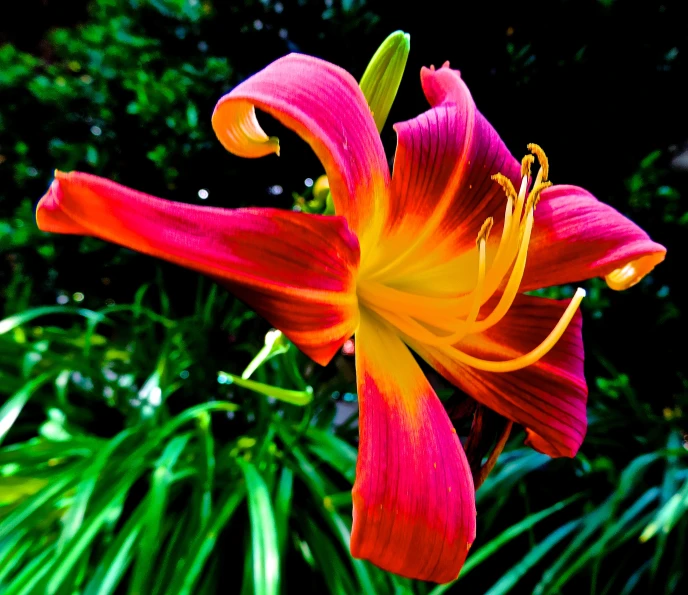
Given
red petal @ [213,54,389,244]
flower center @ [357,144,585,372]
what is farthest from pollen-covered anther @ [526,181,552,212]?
red petal @ [213,54,389,244]

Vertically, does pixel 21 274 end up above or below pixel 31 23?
below

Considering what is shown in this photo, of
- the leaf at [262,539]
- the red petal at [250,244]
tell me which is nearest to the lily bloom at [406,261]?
the red petal at [250,244]

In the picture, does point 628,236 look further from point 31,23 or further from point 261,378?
point 31,23

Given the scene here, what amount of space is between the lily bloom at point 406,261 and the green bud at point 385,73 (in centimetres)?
3

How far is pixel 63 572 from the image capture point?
0.55 metres

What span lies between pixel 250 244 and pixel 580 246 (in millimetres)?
289

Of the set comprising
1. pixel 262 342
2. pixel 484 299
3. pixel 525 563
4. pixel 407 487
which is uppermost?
pixel 484 299

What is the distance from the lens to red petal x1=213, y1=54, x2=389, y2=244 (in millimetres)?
304

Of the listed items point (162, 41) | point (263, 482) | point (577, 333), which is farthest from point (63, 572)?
point (162, 41)

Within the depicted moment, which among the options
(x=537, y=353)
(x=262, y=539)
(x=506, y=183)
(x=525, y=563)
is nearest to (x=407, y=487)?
(x=537, y=353)

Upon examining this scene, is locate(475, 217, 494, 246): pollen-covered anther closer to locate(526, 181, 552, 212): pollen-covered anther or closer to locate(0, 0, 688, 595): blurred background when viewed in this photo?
locate(526, 181, 552, 212): pollen-covered anther

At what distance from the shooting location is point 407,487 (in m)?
0.31

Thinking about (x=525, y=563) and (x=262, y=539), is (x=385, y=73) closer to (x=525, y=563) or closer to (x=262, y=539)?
(x=262, y=539)

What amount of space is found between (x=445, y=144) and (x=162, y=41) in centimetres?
75
